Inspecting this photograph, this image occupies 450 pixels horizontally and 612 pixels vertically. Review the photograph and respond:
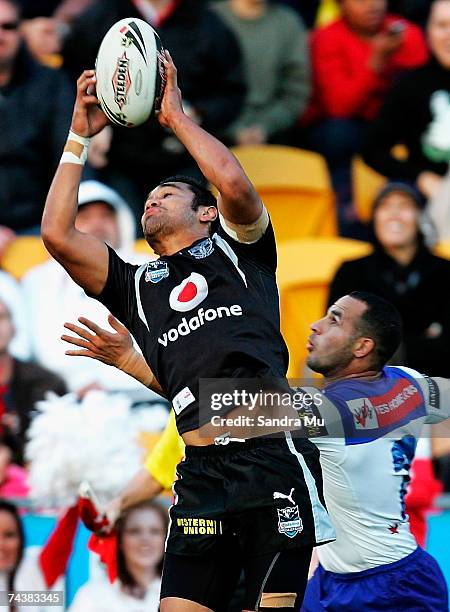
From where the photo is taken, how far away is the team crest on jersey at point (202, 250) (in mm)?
5094

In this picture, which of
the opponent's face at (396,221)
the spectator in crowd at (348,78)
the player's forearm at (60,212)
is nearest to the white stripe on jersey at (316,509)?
the player's forearm at (60,212)

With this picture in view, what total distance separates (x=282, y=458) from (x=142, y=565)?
1980 mm

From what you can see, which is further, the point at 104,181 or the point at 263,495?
the point at 104,181

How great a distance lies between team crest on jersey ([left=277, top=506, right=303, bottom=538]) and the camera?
4773 millimetres

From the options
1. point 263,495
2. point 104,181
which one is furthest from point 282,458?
point 104,181

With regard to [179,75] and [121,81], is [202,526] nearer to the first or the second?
[121,81]

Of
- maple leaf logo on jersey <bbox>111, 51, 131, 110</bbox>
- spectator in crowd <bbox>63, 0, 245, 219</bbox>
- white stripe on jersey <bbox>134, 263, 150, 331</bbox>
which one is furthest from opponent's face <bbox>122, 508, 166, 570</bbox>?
spectator in crowd <bbox>63, 0, 245, 219</bbox>

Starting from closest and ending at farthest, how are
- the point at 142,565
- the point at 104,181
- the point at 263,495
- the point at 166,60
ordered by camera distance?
the point at 263,495 < the point at 166,60 < the point at 142,565 < the point at 104,181

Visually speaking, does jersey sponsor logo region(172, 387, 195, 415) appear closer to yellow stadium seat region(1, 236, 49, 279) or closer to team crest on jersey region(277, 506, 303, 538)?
team crest on jersey region(277, 506, 303, 538)

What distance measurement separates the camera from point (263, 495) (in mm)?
4789

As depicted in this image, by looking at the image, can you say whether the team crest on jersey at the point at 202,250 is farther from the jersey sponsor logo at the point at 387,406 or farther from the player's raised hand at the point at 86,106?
the jersey sponsor logo at the point at 387,406

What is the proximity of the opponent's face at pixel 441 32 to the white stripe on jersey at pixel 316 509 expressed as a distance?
492cm

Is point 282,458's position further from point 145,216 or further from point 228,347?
point 145,216

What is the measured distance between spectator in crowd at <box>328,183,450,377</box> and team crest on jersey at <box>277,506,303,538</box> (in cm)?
323
